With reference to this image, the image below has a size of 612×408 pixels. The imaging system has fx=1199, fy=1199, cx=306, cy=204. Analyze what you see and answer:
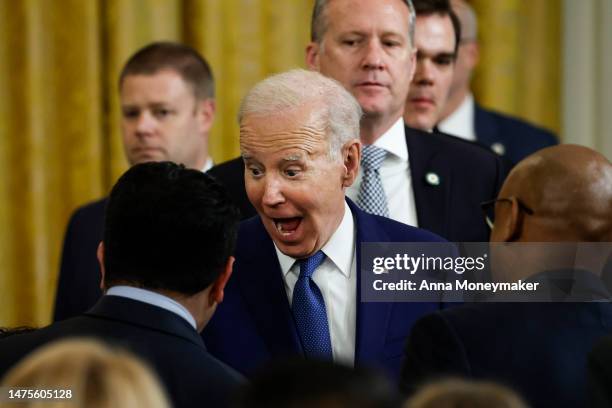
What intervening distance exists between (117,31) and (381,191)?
226 centimetres

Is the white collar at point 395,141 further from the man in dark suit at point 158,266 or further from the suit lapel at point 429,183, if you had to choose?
the man in dark suit at point 158,266

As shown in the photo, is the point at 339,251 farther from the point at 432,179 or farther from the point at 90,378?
the point at 90,378

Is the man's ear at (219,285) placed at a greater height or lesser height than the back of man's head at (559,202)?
lesser

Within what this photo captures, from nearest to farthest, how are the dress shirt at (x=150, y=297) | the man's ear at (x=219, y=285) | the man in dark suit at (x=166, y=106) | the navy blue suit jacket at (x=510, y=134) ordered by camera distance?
the dress shirt at (x=150, y=297), the man's ear at (x=219, y=285), the man in dark suit at (x=166, y=106), the navy blue suit jacket at (x=510, y=134)

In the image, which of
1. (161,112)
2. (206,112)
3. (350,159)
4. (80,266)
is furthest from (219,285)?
(206,112)

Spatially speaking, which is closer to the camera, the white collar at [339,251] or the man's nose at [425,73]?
the white collar at [339,251]

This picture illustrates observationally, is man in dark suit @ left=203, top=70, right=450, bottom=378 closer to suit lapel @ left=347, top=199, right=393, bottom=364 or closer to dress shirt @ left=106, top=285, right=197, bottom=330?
suit lapel @ left=347, top=199, right=393, bottom=364

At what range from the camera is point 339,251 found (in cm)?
279

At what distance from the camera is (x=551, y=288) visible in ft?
7.84

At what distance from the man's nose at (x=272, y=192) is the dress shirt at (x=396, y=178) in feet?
1.97

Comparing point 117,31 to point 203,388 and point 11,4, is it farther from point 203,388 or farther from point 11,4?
point 203,388

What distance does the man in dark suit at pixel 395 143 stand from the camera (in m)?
3.30

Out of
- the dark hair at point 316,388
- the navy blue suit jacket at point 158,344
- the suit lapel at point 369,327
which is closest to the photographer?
the dark hair at point 316,388

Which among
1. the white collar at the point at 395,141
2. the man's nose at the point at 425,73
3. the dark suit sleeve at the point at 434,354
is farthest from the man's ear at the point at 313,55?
the dark suit sleeve at the point at 434,354
